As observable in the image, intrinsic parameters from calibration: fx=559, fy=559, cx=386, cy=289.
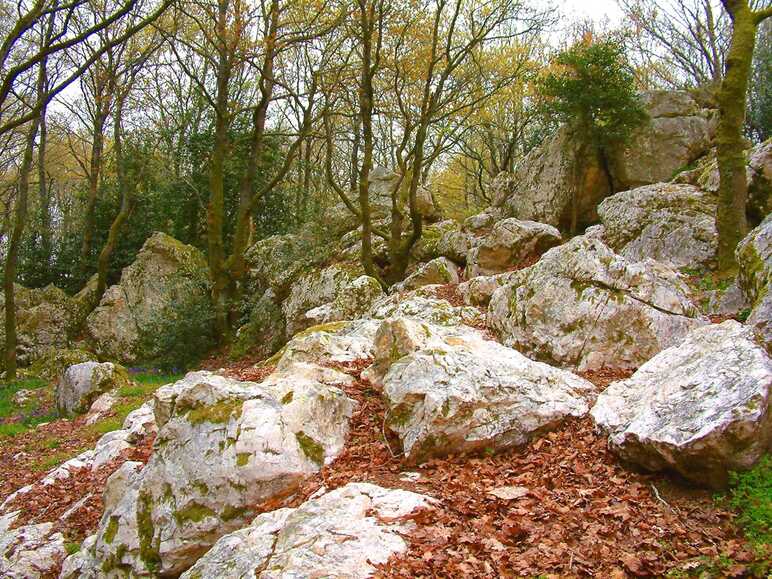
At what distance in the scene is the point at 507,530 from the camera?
4.36m

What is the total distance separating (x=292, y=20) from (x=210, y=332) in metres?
10.2

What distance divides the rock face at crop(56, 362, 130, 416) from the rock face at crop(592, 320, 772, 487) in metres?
12.7

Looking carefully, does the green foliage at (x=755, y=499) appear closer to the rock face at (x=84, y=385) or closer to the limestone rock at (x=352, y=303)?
the limestone rock at (x=352, y=303)

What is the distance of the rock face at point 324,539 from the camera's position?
13.4 ft

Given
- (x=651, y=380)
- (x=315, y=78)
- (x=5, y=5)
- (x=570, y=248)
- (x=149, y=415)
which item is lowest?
(x=149, y=415)

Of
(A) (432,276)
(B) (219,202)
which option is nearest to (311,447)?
(A) (432,276)

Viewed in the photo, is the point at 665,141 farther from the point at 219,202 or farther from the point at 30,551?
the point at 30,551

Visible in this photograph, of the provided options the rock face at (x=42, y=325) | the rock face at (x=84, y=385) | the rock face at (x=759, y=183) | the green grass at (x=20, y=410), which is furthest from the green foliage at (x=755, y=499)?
the rock face at (x=42, y=325)

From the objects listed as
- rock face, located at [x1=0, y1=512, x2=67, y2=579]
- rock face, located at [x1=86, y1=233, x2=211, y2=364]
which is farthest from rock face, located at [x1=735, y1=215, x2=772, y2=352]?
rock face, located at [x1=86, y1=233, x2=211, y2=364]

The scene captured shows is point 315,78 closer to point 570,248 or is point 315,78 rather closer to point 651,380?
point 570,248

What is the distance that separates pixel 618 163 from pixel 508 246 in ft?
19.2

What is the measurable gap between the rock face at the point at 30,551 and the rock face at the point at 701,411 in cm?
672

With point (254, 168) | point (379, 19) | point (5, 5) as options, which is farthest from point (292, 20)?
point (5, 5)

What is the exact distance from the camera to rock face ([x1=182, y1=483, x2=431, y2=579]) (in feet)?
13.4
